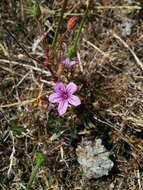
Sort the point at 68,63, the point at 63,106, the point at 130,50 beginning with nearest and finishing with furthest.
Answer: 1. the point at 63,106
2. the point at 68,63
3. the point at 130,50

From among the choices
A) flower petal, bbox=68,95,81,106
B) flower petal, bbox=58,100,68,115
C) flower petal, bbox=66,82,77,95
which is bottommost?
flower petal, bbox=58,100,68,115

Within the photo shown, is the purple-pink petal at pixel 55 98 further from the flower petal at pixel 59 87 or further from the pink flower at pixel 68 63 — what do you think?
the pink flower at pixel 68 63

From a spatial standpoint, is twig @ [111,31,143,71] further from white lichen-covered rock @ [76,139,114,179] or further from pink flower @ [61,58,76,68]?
white lichen-covered rock @ [76,139,114,179]

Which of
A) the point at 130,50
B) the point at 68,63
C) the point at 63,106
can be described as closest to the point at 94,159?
the point at 63,106

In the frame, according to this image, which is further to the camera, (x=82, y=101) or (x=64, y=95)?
(x=82, y=101)

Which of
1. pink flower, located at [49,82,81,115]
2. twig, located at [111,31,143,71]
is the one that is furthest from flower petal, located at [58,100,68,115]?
twig, located at [111,31,143,71]

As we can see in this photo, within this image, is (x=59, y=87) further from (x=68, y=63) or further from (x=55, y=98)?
(x=68, y=63)
